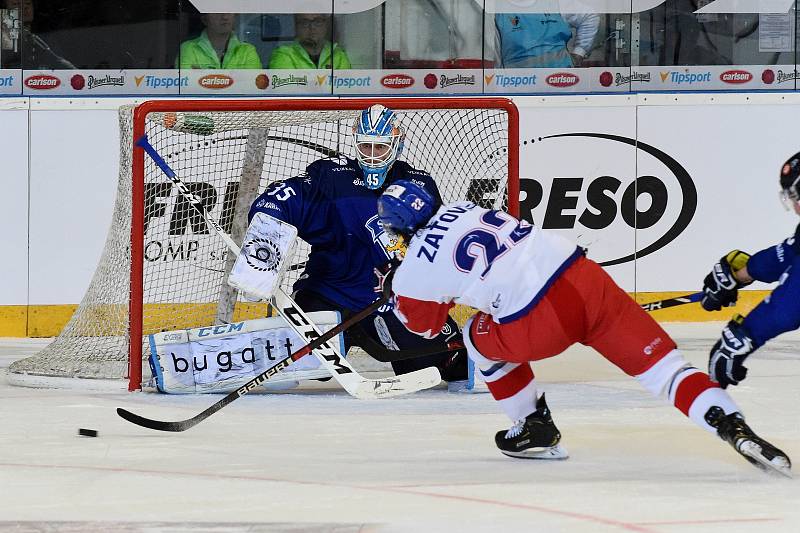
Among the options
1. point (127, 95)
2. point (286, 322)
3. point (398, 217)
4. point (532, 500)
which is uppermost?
point (127, 95)

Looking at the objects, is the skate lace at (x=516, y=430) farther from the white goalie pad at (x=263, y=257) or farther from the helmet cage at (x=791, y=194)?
the white goalie pad at (x=263, y=257)

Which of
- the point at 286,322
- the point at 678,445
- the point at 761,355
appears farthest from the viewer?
the point at 761,355

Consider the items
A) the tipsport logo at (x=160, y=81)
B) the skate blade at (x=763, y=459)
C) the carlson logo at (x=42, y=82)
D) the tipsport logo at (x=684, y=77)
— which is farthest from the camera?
the tipsport logo at (x=684, y=77)

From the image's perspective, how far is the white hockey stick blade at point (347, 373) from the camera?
14.0ft

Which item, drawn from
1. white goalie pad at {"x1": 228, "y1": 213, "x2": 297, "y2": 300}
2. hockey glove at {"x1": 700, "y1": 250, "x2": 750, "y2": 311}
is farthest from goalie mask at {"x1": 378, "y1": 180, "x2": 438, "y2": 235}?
white goalie pad at {"x1": 228, "y1": 213, "x2": 297, "y2": 300}

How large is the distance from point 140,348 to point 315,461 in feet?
4.74

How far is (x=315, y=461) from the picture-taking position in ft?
10.9

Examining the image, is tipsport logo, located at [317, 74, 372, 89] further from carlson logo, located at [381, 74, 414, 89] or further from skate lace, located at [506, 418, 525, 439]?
skate lace, located at [506, 418, 525, 439]

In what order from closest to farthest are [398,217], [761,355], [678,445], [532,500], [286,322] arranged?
[532,500] → [398,217] → [678,445] → [286,322] → [761,355]

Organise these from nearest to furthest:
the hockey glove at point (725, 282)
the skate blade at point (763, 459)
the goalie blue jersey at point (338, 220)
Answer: the skate blade at point (763, 459), the hockey glove at point (725, 282), the goalie blue jersey at point (338, 220)

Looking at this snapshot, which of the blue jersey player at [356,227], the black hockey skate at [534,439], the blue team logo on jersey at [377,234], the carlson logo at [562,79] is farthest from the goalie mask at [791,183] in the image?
the carlson logo at [562,79]

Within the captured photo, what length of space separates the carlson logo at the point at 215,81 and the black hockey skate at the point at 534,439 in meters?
3.28

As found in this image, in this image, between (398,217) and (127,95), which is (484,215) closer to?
(398,217)

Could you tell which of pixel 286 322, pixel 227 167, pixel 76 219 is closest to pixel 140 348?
pixel 286 322
